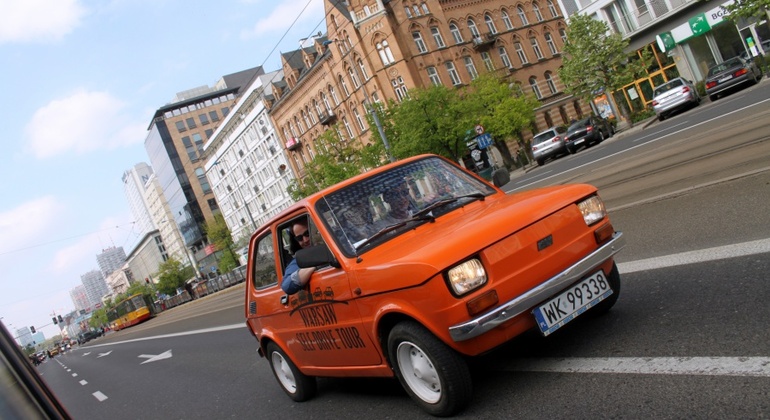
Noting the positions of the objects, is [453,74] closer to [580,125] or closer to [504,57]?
[504,57]

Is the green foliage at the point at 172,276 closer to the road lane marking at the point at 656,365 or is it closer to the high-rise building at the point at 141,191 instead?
the high-rise building at the point at 141,191

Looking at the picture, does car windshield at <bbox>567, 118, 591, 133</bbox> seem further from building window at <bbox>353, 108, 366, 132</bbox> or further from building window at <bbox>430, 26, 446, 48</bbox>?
building window at <bbox>353, 108, 366, 132</bbox>

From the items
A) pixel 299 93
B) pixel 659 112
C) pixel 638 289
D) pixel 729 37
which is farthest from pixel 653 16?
pixel 638 289

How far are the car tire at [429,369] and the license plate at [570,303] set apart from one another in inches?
22.0

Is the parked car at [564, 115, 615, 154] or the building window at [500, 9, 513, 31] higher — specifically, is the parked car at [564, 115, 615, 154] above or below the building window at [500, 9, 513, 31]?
below

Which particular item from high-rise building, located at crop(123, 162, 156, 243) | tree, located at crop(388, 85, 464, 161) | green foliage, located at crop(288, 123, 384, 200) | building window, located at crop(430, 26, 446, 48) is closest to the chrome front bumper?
tree, located at crop(388, 85, 464, 161)

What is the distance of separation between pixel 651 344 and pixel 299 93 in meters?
66.4

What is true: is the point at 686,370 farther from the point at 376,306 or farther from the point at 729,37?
Result: the point at 729,37

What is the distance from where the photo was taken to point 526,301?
154 inches

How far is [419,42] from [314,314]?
5195 cm

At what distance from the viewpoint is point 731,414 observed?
3.00 m

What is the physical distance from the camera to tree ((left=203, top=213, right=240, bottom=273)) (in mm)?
82750

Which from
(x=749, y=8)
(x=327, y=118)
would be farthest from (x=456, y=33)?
(x=749, y=8)

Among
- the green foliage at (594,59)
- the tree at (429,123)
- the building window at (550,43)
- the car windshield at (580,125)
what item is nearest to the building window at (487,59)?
the building window at (550,43)
